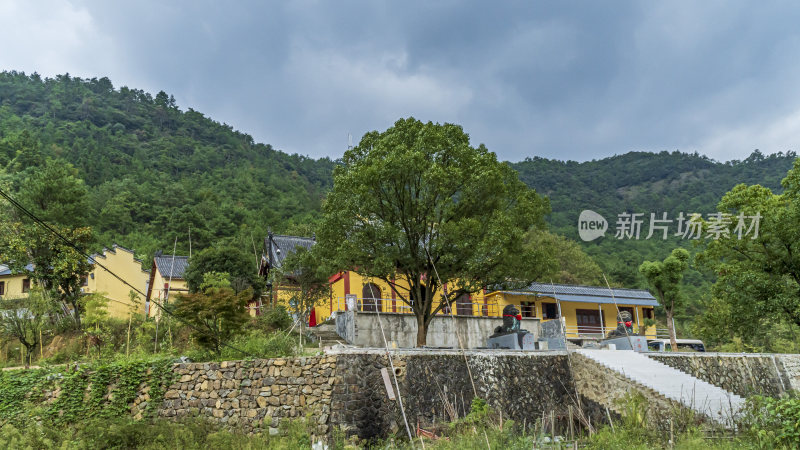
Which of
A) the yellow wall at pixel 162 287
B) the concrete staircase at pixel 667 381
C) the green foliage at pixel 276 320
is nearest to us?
the concrete staircase at pixel 667 381

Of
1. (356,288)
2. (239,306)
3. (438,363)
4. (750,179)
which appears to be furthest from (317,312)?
(750,179)

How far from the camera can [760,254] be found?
19328mm

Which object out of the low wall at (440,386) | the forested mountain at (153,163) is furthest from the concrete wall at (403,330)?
the forested mountain at (153,163)

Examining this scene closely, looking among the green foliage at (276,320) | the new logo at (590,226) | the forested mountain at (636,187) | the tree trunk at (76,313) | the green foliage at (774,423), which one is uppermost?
the forested mountain at (636,187)

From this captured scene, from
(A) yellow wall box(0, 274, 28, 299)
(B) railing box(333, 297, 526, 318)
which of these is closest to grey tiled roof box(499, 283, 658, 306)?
(B) railing box(333, 297, 526, 318)

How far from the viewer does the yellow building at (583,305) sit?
92.6 feet

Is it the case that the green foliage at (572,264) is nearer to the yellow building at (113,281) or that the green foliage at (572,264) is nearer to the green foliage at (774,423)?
the yellow building at (113,281)

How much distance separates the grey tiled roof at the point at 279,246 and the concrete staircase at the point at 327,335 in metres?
7.99

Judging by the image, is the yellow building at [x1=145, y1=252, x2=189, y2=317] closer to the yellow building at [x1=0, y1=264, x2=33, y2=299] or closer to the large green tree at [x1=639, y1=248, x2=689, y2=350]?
the yellow building at [x1=0, y1=264, x2=33, y2=299]

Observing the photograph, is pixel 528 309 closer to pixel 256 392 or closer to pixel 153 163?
pixel 256 392

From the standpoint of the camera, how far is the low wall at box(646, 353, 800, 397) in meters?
16.9

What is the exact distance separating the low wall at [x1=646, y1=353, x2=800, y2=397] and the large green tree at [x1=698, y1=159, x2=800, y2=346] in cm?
155

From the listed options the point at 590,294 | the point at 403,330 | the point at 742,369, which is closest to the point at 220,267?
the point at 403,330

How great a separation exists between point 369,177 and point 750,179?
2477 inches
